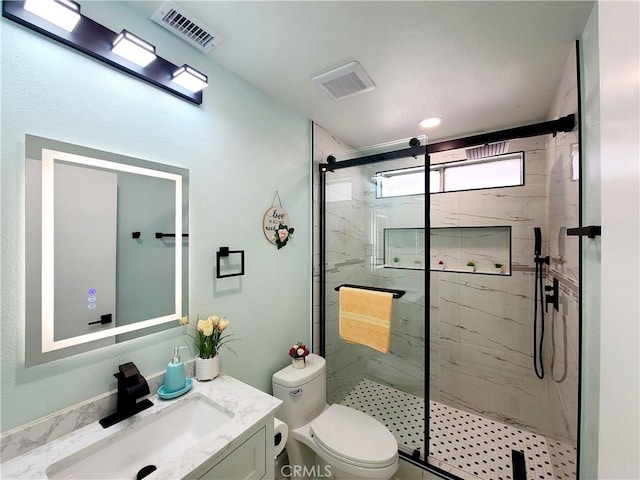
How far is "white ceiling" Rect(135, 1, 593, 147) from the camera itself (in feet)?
3.59

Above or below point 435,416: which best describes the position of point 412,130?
above

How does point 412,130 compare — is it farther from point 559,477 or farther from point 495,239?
point 559,477

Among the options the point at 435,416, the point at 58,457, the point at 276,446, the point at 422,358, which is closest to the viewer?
the point at 58,457

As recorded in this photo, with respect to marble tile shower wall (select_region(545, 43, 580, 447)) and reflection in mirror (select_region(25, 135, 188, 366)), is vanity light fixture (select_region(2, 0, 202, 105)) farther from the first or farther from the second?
marble tile shower wall (select_region(545, 43, 580, 447))

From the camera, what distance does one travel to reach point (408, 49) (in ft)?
4.31

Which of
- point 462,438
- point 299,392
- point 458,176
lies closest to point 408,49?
point 458,176

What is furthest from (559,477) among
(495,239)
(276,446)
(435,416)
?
(276,446)

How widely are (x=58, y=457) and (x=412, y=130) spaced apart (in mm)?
2835

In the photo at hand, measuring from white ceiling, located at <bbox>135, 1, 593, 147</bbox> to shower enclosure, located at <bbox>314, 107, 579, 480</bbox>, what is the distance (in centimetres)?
34

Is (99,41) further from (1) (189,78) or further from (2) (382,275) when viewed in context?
(2) (382,275)

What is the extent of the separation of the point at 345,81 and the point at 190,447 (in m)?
1.96

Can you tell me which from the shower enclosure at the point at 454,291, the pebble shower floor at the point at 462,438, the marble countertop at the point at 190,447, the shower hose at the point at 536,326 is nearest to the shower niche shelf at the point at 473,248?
the shower enclosure at the point at 454,291

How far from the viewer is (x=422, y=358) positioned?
1.89m

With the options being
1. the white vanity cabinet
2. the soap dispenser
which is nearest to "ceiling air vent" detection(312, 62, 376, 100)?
the soap dispenser
